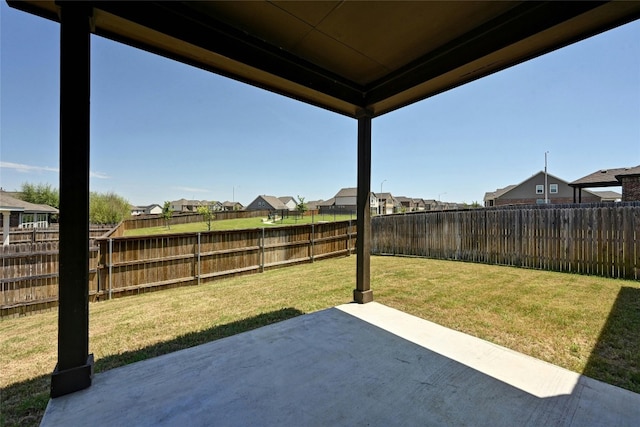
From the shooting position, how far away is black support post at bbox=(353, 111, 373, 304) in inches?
151

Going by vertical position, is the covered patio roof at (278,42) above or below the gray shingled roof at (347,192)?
below

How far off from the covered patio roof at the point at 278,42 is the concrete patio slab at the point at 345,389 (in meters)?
0.56

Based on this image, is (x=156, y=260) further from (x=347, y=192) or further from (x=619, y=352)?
(x=347, y=192)

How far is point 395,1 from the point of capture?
197 cm

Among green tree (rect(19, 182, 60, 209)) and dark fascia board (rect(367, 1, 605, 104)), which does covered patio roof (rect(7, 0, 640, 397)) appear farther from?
green tree (rect(19, 182, 60, 209))

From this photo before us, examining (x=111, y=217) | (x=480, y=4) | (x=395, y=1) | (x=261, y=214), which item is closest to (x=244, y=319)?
(x=395, y=1)

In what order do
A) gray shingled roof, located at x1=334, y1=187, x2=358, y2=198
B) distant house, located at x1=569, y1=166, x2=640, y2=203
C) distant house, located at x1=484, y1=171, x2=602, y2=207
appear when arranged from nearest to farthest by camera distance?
distant house, located at x1=569, y1=166, x2=640, y2=203
distant house, located at x1=484, y1=171, x2=602, y2=207
gray shingled roof, located at x1=334, y1=187, x2=358, y2=198

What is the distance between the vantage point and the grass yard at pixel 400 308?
2.48 metres

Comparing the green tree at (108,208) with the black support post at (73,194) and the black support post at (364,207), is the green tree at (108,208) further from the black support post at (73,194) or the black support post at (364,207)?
the black support post at (364,207)

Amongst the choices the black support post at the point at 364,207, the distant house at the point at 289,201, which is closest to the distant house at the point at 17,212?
the black support post at the point at 364,207

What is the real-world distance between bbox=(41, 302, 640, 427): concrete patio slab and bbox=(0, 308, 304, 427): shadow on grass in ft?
0.79

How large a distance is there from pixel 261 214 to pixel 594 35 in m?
33.6

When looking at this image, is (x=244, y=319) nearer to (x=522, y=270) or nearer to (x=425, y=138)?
(x=522, y=270)

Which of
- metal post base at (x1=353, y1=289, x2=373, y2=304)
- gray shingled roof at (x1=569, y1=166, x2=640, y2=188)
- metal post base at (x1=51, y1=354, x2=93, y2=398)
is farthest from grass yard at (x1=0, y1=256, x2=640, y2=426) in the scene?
gray shingled roof at (x1=569, y1=166, x2=640, y2=188)
